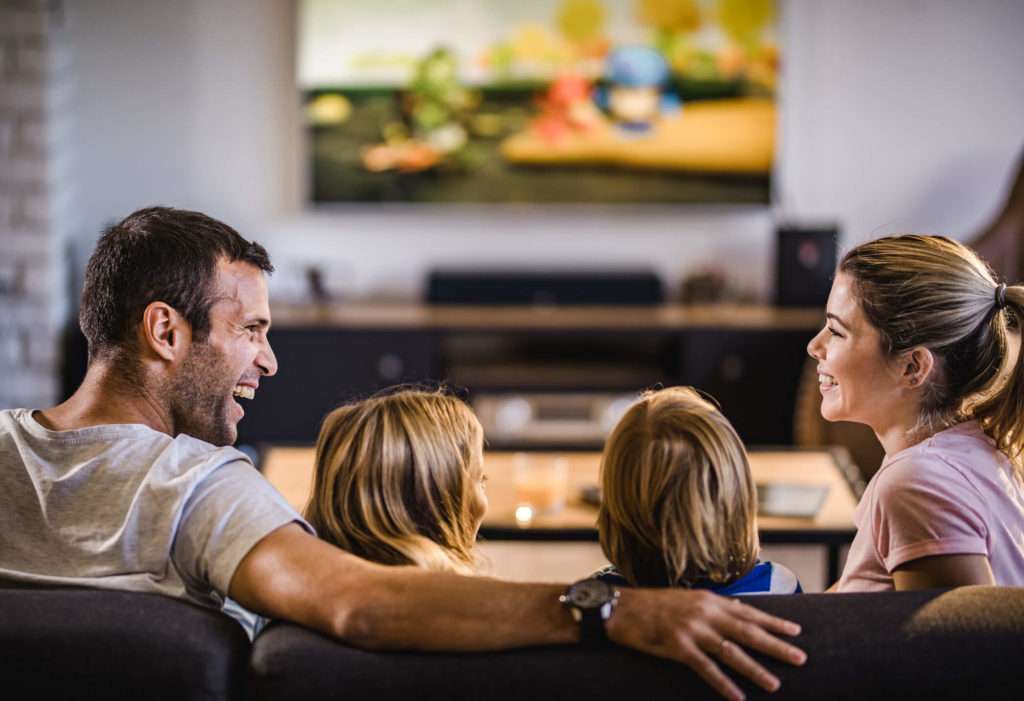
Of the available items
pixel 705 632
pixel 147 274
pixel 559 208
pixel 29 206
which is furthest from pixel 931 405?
pixel 29 206

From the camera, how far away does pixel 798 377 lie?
3.86 metres

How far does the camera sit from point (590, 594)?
107cm

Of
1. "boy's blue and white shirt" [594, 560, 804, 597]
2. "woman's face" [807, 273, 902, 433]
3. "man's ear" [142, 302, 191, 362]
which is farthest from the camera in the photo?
"woman's face" [807, 273, 902, 433]

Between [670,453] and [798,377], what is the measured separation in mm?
2780

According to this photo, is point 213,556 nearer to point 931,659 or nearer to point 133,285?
point 133,285

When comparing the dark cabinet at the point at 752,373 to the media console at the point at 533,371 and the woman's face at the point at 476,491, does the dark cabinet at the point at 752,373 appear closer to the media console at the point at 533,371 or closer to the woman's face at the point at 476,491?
the media console at the point at 533,371

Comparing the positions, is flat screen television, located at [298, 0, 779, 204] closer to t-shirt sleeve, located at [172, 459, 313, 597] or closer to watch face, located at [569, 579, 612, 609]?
t-shirt sleeve, located at [172, 459, 313, 597]

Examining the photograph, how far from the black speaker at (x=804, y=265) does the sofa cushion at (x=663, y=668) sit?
295 cm

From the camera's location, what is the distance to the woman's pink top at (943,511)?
1.28 m

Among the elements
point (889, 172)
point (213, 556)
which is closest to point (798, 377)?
point (889, 172)

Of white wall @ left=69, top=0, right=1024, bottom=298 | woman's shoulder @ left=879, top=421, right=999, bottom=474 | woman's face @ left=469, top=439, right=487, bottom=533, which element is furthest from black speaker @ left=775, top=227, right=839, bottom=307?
woman's face @ left=469, top=439, right=487, bottom=533

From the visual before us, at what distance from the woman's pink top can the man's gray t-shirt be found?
694 millimetres

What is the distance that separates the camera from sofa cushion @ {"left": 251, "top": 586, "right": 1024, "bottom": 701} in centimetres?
103

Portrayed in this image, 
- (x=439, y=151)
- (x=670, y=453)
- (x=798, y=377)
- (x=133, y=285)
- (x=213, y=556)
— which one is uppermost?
(x=439, y=151)
